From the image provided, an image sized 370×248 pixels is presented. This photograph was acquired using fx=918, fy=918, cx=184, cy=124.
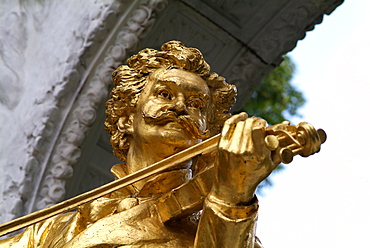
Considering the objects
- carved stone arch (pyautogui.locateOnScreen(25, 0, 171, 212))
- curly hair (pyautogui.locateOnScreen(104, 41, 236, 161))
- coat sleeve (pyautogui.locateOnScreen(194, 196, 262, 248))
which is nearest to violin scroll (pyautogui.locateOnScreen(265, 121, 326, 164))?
coat sleeve (pyautogui.locateOnScreen(194, 196, 262, 248))

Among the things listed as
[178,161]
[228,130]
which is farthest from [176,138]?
[228,130]

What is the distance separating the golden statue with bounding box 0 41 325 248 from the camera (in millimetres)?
1322

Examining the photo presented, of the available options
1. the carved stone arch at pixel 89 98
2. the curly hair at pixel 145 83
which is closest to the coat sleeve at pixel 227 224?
the curly hair at pixel 145 83

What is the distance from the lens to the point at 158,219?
1562 millimetres

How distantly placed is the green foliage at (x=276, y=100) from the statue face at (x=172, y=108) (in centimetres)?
258

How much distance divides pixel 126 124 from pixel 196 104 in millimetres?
168

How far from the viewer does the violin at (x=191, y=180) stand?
1.29 metres

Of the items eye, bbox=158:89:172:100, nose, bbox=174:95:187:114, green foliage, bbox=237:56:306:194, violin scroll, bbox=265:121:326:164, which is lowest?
green foliage, bbox=237:56:306:194

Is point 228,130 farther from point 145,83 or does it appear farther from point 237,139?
point 145,83

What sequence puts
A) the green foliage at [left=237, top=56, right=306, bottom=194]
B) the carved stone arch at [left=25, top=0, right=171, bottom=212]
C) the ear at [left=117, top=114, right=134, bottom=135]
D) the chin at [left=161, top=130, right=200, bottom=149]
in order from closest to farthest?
1. the chin at [left=161, top=130, right=200, bottom=149]
2. the ear at [left=117, top=114, right=134, bottom=135]
3. the carved stone arch at [left=25, top=0, right=171, bottom=212]
4. the green foliage at [left=237, top=56, right=306, bottom=194]

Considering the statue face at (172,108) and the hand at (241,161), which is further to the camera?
the statue face at (172,108)

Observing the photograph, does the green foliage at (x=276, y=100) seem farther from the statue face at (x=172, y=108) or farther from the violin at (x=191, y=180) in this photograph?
the violin at (x=191, y=180)

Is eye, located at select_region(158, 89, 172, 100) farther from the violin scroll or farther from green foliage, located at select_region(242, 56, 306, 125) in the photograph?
green foliage, located at select_region(242, 56, 306, 125)

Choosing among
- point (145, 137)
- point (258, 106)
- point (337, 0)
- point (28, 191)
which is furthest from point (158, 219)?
point (258, 106)
